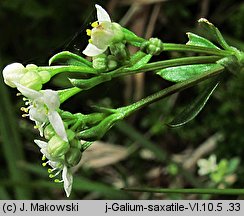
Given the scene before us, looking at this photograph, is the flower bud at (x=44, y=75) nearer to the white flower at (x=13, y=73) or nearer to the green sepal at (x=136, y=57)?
the white flower at (x=13, y=73)

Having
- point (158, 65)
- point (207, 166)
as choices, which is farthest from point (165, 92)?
point (207, 166)

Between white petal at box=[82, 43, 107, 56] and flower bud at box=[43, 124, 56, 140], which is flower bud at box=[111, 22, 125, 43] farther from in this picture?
flower bud at box=[43, 124, 56, 140]

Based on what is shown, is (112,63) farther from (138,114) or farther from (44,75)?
(138,114)

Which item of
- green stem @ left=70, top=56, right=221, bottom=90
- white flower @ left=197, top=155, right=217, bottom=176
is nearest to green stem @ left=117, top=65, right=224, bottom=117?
green stem @ left=70, top=56, right=221, bottom=90

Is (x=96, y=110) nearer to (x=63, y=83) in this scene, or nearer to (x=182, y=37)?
(x=63, y=83)

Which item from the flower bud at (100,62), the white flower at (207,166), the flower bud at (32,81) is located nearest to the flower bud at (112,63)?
the flower bud at (100,62)
